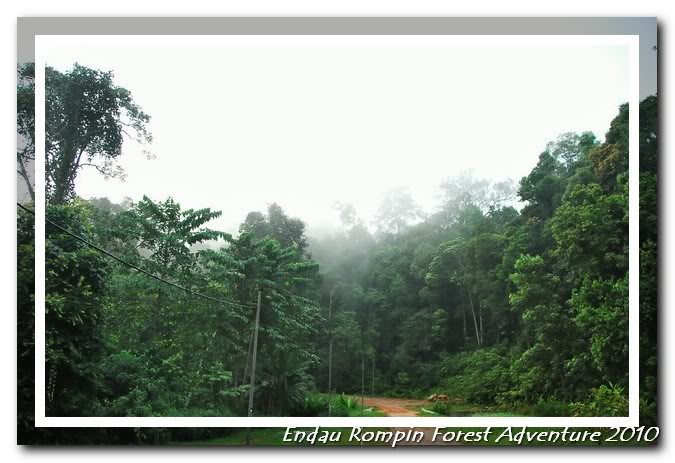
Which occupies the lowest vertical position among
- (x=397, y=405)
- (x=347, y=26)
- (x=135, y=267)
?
(x=397, y=405)

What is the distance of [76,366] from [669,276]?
525 centimetres

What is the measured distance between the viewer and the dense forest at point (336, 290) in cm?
480

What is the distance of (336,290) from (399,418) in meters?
1.76

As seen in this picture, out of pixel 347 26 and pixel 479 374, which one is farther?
pixel 479 374

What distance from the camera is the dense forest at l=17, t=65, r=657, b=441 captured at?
189 inches

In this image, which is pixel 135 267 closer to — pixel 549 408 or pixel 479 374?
pixel 479 374

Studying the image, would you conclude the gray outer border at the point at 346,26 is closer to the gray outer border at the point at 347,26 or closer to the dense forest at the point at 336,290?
the gray outer border at the point at 347,26

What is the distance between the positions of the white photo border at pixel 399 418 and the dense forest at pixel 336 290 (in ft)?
0.26

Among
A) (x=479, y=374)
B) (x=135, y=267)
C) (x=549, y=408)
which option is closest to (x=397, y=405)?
(x=479, y=374)

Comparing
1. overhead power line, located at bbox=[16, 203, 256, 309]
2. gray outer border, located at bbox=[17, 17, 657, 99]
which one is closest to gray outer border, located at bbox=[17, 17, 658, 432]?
gray outer border, located at bbox=[17, 17, 657, 99]

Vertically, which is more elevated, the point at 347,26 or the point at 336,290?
the point at 347,26

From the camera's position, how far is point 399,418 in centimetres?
473

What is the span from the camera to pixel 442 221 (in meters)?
6.10

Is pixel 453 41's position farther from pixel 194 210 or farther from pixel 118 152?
pixel 118 152
